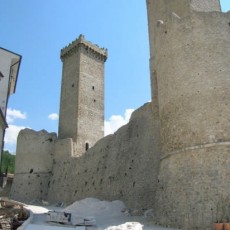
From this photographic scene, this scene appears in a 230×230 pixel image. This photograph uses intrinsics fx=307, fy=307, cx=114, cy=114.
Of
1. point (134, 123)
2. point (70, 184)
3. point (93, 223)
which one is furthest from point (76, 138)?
point (93, 223)

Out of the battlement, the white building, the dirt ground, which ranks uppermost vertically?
the battlement

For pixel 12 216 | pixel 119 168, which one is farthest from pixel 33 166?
pixel 12 216

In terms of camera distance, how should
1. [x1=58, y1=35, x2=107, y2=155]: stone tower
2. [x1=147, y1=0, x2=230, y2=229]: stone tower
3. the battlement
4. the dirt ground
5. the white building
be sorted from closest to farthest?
[x1=147, y1=0, x2=230, y2=229]: stone tower, the dirt ground, the white building, [x1=58, y1=35, x2=107, y2=155]: stone tower, the battlement

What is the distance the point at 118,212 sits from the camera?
1414 centimetres

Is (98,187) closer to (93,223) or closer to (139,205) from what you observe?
(139,205)

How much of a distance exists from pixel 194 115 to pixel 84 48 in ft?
64.8

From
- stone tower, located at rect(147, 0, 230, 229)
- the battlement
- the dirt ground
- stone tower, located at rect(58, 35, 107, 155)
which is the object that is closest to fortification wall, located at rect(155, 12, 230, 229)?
stone tower, located at rect(147, 0, 230, 229)

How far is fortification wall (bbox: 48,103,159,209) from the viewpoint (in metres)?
14.3

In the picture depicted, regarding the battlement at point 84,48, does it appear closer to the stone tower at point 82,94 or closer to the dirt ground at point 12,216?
the stone tower at point 82,94

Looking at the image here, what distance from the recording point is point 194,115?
373 inches

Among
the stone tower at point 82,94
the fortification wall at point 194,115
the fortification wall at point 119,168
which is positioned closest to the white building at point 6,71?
the fortification wall at point 119,168

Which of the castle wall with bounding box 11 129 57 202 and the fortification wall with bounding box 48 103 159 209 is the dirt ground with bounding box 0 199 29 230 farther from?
the castle wall with bounding box 11 129 57 202

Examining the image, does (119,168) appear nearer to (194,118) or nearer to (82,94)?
(194,118)

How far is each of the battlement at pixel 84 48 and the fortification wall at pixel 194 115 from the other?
678 inches
